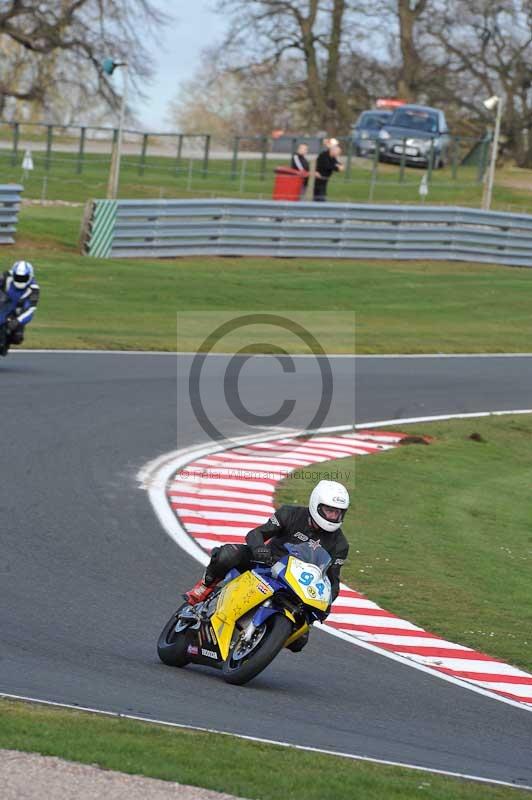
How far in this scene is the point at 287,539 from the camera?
8.56 meters

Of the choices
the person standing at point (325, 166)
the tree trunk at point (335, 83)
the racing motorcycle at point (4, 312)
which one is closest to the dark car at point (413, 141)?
the tree trunk at point (335, 83)

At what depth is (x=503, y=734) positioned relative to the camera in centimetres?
787

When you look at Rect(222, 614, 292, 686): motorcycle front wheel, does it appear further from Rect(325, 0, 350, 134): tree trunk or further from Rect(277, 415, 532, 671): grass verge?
Rect(325, 0, 350, 134): tree trunk

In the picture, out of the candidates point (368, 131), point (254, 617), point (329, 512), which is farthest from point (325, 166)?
point (254, 617)

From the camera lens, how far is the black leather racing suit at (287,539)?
8516 mm

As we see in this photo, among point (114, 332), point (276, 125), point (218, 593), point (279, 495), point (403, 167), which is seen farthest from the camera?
point (276, 125)

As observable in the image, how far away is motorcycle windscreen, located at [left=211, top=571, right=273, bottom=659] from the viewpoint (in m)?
8.28

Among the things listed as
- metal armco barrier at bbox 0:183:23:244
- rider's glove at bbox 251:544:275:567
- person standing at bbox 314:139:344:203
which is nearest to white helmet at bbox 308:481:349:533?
rider's glove at bbox 251:544:275:567

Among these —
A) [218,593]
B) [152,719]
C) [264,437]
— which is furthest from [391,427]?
[152,719]

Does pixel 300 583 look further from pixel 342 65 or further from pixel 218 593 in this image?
pixel 342 65

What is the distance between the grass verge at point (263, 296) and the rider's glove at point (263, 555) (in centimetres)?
1378

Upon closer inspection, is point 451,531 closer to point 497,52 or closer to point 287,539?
point 287,539

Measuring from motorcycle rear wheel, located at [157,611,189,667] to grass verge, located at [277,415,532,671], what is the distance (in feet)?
7.88

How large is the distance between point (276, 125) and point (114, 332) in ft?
157
